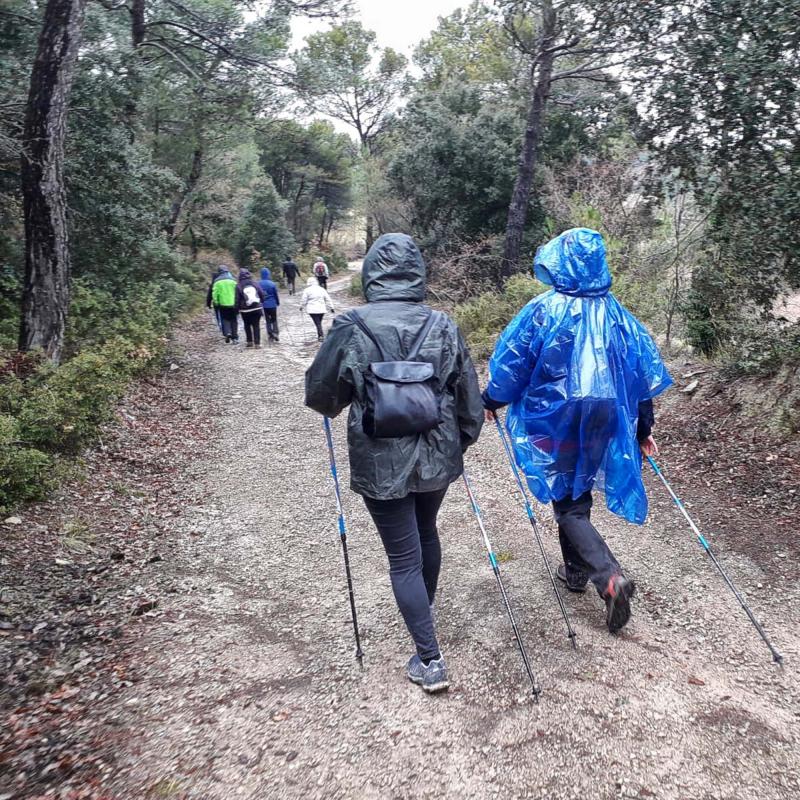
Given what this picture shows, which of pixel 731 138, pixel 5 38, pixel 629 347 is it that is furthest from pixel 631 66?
pixel 5 38

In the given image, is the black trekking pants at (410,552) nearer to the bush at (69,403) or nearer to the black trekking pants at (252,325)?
the bush at (69,403)

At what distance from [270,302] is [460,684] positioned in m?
11.2

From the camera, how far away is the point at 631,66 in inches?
277

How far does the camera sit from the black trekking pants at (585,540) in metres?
3.00

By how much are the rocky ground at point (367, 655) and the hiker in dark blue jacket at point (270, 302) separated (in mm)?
7823

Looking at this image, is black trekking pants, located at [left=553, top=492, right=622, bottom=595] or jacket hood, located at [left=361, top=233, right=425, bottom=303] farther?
black trekking pants, located at [left=553, top=492, right=622, bottom=595]

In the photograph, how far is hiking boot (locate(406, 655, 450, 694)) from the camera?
2.73 metres

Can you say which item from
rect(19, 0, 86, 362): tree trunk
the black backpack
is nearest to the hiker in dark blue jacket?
rect(19, 0, 86, 362): tree trunk

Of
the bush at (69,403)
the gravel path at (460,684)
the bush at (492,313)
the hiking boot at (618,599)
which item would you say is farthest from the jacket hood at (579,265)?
the bush at (492,313)

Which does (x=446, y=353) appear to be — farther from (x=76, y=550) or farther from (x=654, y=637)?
(x=76, y=550)

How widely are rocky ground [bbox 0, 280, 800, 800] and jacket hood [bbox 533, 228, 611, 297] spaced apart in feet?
5.62

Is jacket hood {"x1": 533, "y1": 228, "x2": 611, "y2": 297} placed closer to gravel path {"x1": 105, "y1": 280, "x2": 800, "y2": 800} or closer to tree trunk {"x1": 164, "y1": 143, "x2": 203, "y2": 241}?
gravel path {"x1": 105, "y1": 280, "x2": 800, "y2": 800}

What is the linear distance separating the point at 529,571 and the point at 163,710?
218 centimetres

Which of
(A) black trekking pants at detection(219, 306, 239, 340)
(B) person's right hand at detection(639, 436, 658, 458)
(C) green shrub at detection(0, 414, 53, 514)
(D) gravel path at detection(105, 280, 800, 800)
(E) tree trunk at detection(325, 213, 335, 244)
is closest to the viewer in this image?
(D) gravel path at detection(105, 280, 800, 800)
